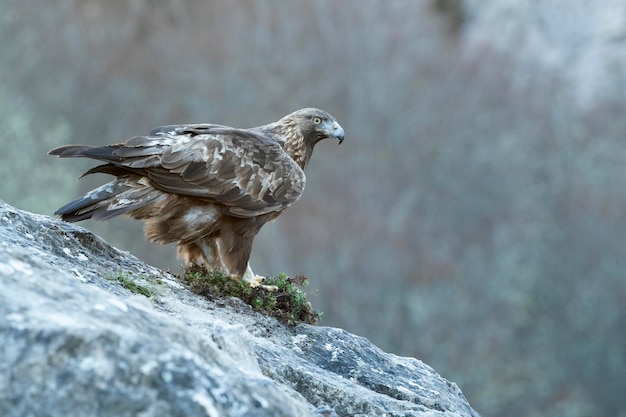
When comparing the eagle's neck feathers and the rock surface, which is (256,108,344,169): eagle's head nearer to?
the eagle's neck feathers

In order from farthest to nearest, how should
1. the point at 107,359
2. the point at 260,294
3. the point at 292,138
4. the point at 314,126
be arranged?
the point at 314,126, the point at 292,138, the point at 260,294, the point at 107,359

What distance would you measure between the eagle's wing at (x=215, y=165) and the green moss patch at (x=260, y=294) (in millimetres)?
861

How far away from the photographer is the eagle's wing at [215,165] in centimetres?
729

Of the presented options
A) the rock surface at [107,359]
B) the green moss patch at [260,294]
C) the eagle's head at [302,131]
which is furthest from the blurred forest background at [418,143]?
the rock surface at [107,359]

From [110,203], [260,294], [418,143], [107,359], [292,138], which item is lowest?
[107,359]

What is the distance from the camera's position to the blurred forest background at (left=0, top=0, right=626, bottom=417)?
3173 centimetres

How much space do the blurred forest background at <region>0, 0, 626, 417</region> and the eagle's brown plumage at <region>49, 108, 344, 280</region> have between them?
66.2ft

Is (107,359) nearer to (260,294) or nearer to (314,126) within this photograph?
(260,294)

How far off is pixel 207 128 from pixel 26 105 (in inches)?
930

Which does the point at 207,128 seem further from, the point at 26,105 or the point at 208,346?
the point at 26,105

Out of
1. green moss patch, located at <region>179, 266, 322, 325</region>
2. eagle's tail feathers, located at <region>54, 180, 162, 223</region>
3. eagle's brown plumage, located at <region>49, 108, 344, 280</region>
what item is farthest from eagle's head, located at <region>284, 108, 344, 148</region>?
green moss patch, located at <region>179, 266, 322, 325</region>

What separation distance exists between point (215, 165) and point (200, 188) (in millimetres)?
228

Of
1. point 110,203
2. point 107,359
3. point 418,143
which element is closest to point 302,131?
point 110,203

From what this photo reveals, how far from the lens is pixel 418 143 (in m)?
36.7
